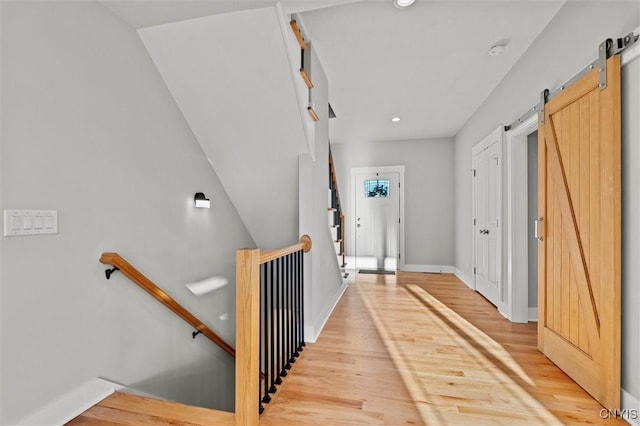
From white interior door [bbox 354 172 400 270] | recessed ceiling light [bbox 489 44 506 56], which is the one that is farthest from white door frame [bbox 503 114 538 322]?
white interior door [bbox 354 172 400 270]

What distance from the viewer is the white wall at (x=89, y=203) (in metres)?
1.37

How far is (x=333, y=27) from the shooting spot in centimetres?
242

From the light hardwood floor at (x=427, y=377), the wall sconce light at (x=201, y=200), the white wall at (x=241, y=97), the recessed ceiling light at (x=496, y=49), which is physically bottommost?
the light hardwood floor at (x=427, y=377)

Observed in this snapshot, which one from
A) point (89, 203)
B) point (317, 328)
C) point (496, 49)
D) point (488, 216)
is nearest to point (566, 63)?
point (496, 49)

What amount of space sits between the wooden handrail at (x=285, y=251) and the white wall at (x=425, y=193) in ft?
12.7

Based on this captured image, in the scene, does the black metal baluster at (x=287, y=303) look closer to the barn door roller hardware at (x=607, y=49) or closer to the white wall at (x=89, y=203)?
the white wall at (x=89, y=203)

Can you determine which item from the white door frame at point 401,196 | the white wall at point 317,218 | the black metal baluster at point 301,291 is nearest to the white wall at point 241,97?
the white wall at point 317,218

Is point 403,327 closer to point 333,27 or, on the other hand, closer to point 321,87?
point 321,87

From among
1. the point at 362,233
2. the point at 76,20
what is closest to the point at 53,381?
the point at 76,20

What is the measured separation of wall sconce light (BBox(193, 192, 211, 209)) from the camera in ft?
8.52

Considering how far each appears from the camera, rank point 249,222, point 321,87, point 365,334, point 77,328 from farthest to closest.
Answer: point 249,222
point 321,87
point 365,334
point 77,328

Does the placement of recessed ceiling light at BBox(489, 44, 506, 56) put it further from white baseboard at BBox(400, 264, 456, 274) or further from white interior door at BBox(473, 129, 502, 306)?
white baseboard at BBox(400, 264, 456, 274)

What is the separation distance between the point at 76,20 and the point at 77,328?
169 cm

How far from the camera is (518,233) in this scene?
9.87ft
